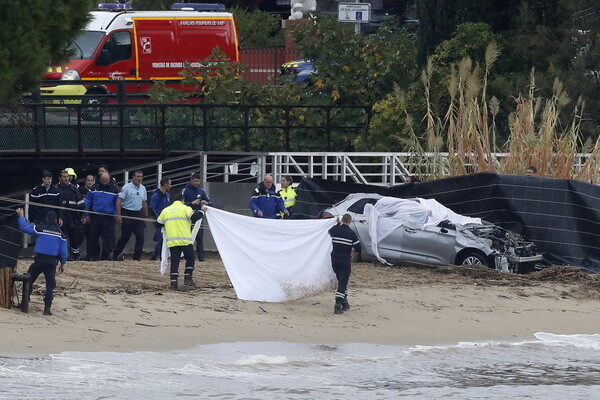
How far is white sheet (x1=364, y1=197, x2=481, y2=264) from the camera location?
22.0 metres

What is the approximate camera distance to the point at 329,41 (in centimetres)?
3041

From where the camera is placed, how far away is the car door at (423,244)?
2184 cm

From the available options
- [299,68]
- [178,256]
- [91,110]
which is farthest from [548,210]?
[299,68]

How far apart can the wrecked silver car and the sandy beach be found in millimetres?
265

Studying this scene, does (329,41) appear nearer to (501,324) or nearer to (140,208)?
(140,208)

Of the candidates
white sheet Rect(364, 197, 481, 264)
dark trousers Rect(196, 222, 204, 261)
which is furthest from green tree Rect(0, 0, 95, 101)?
white sheet Rect(364, 197, 481, 264)

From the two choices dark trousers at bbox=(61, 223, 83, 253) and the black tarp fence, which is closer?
the black tarp fence

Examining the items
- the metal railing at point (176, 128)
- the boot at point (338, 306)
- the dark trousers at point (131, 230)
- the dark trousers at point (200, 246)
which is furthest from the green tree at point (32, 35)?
the metal railing at point (176, 128)

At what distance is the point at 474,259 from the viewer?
21.8 metres

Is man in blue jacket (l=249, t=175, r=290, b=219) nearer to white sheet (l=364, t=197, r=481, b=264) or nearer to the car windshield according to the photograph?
white sheet (l=364, t=197, r=481, b=264)

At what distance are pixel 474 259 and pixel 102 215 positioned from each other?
6.48 meters

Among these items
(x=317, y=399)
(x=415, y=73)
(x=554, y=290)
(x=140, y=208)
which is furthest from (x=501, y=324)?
(x=415, y=73)

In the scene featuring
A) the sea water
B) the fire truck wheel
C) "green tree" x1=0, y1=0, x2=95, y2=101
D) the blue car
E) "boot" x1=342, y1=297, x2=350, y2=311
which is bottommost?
the sea water

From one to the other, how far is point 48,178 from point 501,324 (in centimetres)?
824
